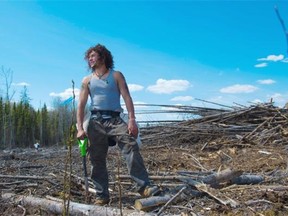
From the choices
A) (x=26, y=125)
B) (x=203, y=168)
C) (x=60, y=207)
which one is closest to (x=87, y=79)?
(x=60, y=207)

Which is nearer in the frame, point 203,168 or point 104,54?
point 104,54

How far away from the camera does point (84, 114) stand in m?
4.69

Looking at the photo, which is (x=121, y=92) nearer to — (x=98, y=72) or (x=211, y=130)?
(x=98, y=72)

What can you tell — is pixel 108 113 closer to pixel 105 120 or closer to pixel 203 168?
pixel 105 120

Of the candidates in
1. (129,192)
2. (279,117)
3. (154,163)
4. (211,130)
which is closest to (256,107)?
(279,117)

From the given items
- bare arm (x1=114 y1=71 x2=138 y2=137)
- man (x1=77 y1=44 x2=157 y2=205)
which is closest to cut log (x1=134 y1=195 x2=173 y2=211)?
man (x1=77 y1=44 x2=157 y2=205)

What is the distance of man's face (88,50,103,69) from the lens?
4508 millimetres

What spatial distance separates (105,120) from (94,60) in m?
0.69

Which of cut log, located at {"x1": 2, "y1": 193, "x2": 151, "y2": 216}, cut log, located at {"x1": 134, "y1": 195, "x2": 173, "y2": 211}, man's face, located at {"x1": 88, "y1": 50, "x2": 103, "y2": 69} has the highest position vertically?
man's face, located at {"x1": 88, "y1": 50, "x2": 103, "y2": 69}

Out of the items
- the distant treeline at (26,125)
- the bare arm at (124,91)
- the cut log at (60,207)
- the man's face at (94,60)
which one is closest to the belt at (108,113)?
the bare arm at (124,91)

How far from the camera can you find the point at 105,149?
180 inches

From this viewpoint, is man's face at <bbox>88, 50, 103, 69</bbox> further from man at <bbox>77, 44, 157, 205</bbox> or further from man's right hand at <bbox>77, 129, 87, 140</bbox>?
man's right hand at <bbox>77, 129, 87, 140</bbox>

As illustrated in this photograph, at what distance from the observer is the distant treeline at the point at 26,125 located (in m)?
48.4

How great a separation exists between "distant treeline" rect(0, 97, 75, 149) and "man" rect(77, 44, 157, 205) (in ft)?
137
